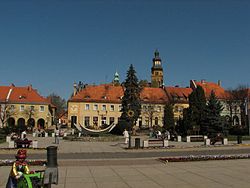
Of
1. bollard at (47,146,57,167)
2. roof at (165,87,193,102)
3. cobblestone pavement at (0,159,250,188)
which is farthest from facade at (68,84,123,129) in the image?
bollard at (47,146,57,167)

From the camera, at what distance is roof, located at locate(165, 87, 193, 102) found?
9556 cm

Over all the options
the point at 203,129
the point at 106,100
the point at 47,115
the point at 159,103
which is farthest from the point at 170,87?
the point at 203,129

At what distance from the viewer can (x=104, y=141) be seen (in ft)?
133

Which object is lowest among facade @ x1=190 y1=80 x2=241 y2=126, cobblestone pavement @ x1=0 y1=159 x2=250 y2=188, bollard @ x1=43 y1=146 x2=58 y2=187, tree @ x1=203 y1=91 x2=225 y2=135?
cobblestone pavement @ x1=0 y1=159 x2=250 y2=188

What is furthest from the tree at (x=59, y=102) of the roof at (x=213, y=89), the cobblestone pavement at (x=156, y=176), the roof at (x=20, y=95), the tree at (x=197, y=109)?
the cobblestone pavement at (x=156, y=176)

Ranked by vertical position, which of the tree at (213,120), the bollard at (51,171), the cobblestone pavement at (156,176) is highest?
the tree at (213,120)

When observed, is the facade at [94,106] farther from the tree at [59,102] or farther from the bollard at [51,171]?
the bollard at [51,171]

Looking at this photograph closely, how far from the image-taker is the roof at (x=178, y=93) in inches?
3762

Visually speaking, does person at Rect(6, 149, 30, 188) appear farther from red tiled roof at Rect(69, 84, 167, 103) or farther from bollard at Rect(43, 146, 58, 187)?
red tiled roof at Rect(69, 84, 167, 103)

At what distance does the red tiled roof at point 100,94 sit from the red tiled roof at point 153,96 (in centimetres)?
656

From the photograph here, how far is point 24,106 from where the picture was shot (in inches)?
3376

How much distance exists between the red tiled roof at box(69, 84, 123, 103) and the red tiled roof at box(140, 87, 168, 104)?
21.5 ft

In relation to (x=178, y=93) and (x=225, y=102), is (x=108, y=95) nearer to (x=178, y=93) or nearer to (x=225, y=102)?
(x=178, y=93)

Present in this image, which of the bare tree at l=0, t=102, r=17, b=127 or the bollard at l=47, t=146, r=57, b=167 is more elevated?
the bare tree at l=0, t=102, r=17, b=127
